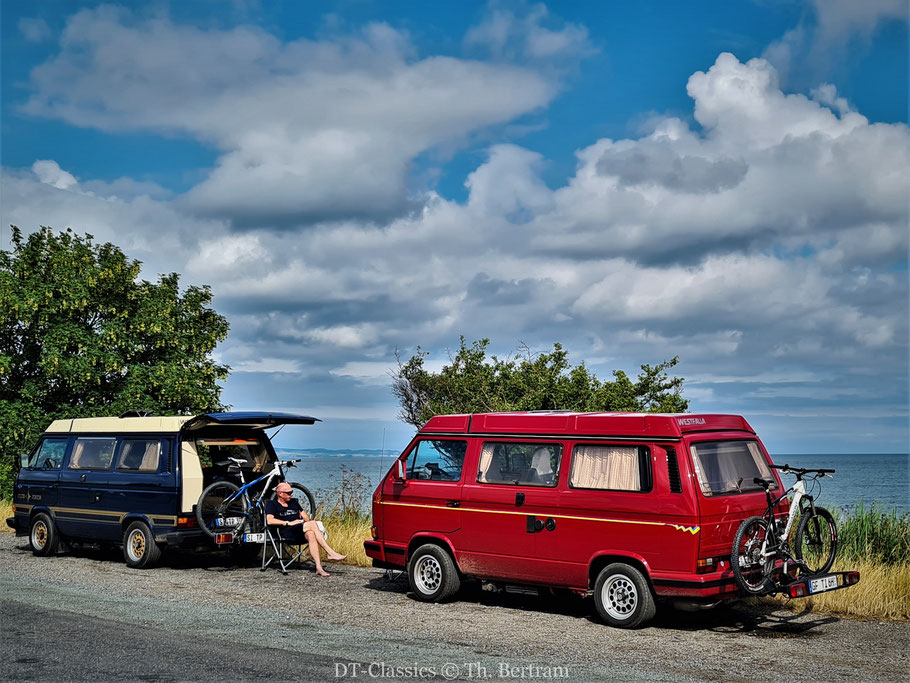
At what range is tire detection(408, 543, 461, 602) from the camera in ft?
38.2

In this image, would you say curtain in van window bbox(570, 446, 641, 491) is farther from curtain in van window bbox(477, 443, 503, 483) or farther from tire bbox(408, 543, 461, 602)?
tire bbox(408, 543, 461, 602)

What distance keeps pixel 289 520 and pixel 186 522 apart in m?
1.56

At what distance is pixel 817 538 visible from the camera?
10.4 metres

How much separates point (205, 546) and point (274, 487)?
138 cm

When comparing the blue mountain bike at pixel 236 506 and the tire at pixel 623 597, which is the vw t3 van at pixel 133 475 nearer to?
the blue mountain bike at pixel 236 506

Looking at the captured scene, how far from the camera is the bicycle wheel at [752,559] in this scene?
371 inches

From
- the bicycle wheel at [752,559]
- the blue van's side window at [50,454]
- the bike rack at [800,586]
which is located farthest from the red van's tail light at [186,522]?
the bike rack at [800,586]

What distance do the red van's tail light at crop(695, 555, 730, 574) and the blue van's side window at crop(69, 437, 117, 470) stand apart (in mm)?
10228

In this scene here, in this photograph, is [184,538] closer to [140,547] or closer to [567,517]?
[140,547]

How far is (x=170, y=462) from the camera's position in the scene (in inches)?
583

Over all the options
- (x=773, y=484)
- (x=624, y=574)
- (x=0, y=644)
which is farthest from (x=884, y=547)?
(x=0, y=644)

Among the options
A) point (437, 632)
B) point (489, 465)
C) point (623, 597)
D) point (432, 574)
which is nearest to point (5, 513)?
point (432, 574)

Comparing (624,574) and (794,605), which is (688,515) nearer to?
(624,574)

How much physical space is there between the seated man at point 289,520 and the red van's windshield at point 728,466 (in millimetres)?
6511
